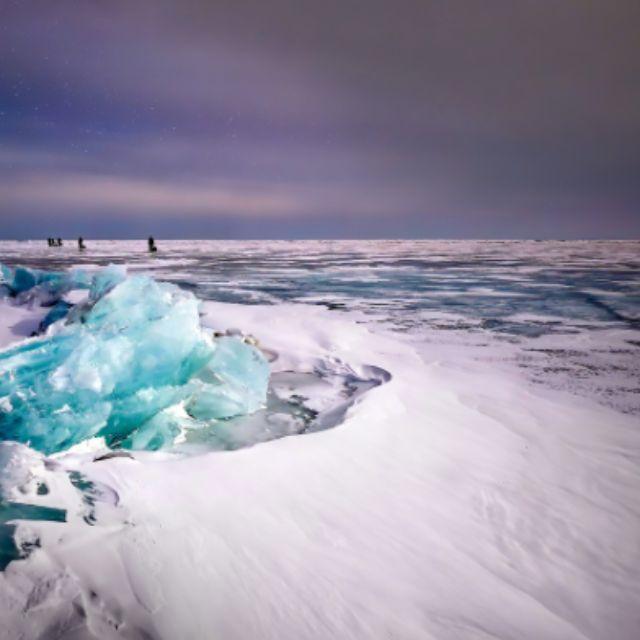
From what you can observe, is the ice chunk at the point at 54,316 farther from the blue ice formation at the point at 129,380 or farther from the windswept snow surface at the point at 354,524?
the windswept snow surface at the point at 354,524

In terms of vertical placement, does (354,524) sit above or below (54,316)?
below

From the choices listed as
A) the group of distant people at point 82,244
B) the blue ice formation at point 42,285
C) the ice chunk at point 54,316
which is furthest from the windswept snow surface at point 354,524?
the group of distant people at point 82,244

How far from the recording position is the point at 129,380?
2350 millimetres

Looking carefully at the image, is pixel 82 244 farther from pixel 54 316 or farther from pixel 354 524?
pixel 354 524

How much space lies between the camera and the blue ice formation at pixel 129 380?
198 centimetres

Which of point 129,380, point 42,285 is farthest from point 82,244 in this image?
point 129,380

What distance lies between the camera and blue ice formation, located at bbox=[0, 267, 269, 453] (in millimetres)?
1981

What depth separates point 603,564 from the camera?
146cm

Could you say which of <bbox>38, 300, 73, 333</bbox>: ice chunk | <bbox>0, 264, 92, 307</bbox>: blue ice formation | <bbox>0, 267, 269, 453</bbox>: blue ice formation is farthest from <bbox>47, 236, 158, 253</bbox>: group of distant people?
<bbox>0, 267, 269, 453</bbox>: blue ice formation

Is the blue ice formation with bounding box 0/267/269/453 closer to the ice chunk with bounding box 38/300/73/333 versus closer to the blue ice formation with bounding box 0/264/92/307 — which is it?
the ice chunk with bounding box 38/300/73/333

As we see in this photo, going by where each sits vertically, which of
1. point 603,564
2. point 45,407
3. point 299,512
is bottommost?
point 603,564

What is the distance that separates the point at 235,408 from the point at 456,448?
1.29 m

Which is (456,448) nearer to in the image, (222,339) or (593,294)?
(222,339)

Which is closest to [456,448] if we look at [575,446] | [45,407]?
[575,446]
